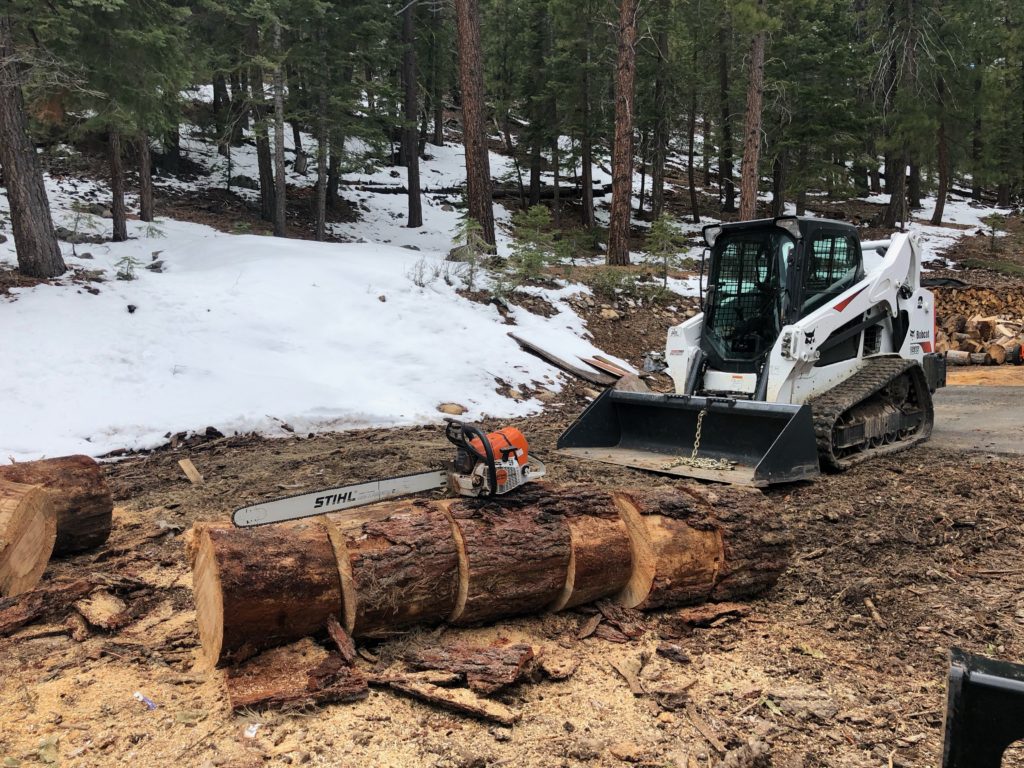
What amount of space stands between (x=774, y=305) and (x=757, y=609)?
4.00m

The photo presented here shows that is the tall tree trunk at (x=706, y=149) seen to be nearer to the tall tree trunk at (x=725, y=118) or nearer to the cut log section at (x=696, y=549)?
the tall tree trunk at (x=725, y=118)

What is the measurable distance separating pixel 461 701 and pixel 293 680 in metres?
0.74

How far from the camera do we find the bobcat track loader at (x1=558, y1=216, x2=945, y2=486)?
256 inches

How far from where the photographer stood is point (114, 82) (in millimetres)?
11500

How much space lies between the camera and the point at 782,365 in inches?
259

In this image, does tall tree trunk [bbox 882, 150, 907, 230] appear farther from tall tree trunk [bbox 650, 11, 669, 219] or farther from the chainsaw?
the chainsaw

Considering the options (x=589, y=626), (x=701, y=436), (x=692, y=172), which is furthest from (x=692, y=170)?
(x=589, y=626)

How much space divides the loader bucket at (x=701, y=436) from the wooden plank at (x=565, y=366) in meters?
3.42

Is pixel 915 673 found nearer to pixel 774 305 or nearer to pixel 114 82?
pixel 774 305

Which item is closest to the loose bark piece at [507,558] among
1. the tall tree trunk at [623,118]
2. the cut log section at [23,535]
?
the cut log section at [23,535]

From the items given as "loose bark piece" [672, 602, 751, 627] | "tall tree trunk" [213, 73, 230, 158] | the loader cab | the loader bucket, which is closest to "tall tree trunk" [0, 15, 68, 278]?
the loader bucket

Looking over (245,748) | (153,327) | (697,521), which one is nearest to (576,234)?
(153,327)

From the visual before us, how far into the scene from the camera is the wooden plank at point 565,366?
35.8ft

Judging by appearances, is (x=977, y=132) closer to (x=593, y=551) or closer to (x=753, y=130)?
(x=753, y=130)
